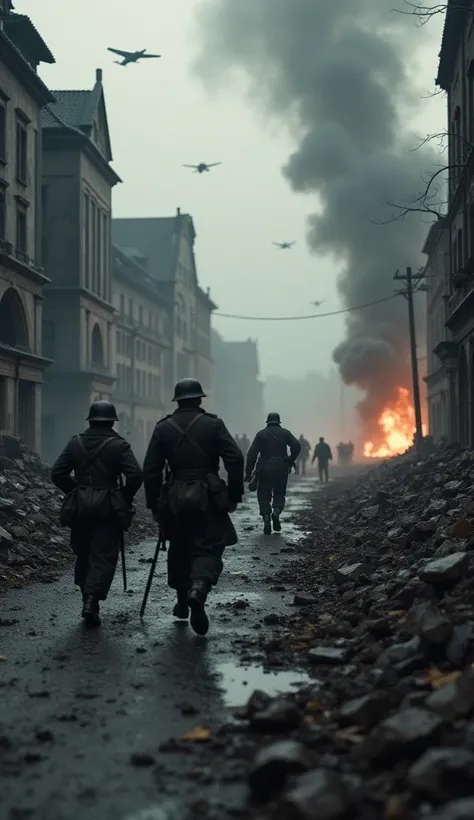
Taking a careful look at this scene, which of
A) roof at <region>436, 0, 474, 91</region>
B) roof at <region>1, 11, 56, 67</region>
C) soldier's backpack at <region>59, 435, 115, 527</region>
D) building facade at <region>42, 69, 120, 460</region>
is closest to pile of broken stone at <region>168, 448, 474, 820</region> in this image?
soldier's backpack at <region>59, 435, 115, 527</region>

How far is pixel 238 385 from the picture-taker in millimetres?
113500

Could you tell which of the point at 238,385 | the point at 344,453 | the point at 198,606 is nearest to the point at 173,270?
the point at 344,453

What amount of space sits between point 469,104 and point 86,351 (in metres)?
20.1

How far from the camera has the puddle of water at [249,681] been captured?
198 inches

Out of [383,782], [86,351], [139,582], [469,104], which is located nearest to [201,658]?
[383,782]

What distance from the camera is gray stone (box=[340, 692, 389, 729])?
417cm

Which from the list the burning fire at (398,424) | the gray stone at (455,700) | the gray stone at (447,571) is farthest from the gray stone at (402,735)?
the burning fire at (398,424)

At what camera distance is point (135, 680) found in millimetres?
5391

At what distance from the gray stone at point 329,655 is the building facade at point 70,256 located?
33105 millimetres

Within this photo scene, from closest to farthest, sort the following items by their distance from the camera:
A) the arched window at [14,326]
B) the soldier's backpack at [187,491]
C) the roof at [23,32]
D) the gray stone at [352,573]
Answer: the soldier's backpack at [187,491] < the gray stone at [352,573] < the arched window at [14,326] < the roof at [23,32]

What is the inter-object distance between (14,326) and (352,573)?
2263cm

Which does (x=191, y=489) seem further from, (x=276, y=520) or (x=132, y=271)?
(x=132, y=271)

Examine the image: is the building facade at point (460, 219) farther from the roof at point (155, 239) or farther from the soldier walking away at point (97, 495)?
the roof at point (155, 239)

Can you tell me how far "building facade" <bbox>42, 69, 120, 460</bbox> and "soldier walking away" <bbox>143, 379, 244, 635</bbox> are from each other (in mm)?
31241
